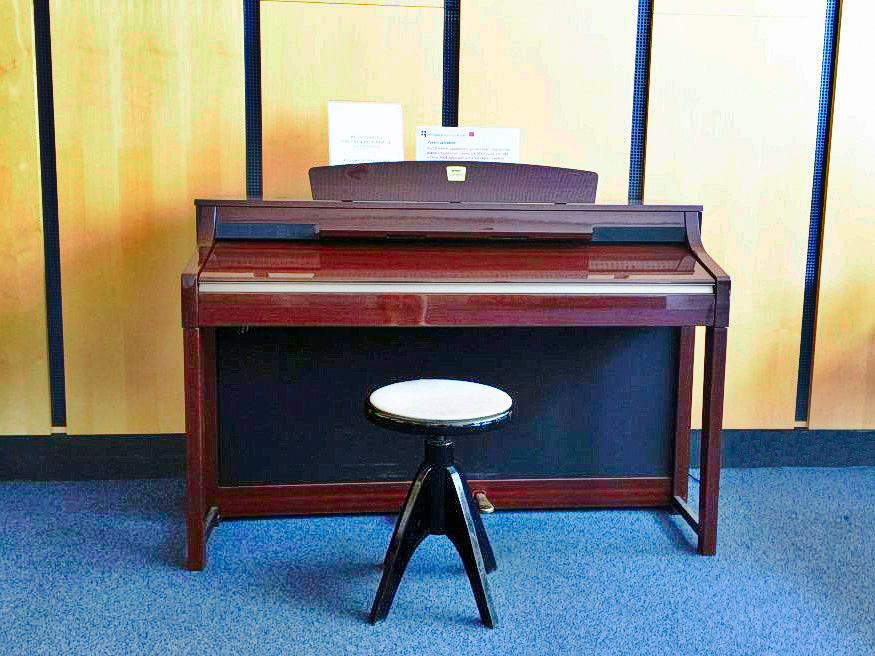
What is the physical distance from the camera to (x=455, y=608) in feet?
7.36

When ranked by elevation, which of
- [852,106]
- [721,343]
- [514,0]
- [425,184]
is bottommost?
[721,343]

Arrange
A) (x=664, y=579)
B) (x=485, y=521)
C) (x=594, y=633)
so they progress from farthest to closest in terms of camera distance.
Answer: (x=485, y=521) → (x=664, y=579) → (x=594, y=633)

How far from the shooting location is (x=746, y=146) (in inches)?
124

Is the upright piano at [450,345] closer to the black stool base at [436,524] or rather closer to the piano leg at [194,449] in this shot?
the piano leg at [194,449]

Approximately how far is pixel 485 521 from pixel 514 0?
1.74 meters

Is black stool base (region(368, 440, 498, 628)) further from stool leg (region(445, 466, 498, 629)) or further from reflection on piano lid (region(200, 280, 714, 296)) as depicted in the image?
reflection on piano lid (region(200, 280, 714, 296))

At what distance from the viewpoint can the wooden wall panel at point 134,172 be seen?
2932 mm

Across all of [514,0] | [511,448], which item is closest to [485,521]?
[511,448]

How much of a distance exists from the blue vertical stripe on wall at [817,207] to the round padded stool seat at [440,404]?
1613 mm

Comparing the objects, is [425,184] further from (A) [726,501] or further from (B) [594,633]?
(A) [726,501]

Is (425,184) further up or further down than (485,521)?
further up

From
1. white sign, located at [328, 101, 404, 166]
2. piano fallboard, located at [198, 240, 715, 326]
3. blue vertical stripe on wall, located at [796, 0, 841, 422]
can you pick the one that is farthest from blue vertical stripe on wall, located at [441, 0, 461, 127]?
blue vertical stripe on wall, located at [796, 0, 841, 422]

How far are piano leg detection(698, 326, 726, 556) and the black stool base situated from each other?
751mm

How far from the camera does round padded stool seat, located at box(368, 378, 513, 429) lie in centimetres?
208
